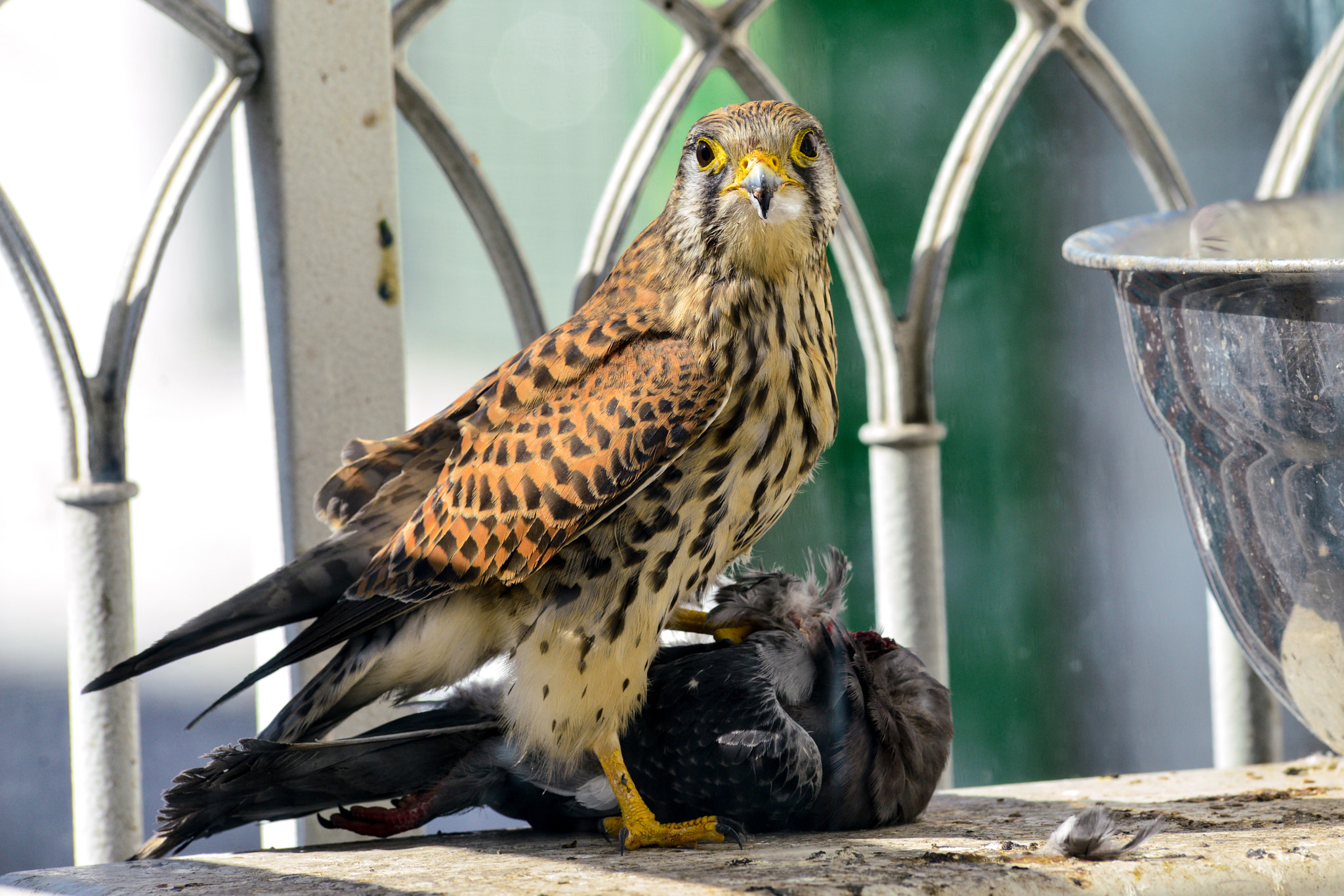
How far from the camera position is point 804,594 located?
154 cm

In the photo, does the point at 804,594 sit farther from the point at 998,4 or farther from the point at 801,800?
the point at 998,4

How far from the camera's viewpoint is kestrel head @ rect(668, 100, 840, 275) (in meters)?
1.35

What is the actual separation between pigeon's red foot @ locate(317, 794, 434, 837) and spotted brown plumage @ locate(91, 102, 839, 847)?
4.9 inches

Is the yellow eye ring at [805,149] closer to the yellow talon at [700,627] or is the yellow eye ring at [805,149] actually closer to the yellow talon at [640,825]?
the yellow talon at [700,627]

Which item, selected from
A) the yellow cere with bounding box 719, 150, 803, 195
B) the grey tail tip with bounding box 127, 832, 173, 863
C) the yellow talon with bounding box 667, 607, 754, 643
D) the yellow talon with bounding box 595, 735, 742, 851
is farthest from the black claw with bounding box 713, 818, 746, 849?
the yellow cere with bounding box 719, 150, 803, 195

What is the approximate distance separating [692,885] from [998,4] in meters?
3.10

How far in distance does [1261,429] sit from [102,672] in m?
1.44

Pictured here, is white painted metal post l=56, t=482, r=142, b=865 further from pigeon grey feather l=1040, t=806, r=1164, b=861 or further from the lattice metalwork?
pigeon grey feather l=1040, t=806, r=1164, b=861

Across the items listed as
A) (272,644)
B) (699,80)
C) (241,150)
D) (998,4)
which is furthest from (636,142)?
(998,4)

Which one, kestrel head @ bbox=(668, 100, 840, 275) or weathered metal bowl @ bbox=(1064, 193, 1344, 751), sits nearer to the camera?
weathered metal bowl @ bbox=(1064, 193, 1344, 751)

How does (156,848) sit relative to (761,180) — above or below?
below

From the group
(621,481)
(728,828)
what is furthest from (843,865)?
(621,481)

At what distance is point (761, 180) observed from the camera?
4.30 feet

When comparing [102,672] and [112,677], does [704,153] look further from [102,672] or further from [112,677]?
[102,672]
